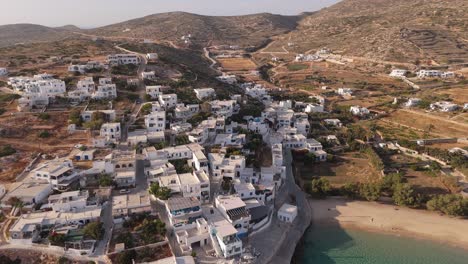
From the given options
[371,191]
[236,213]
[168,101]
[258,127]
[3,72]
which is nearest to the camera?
[236,213]

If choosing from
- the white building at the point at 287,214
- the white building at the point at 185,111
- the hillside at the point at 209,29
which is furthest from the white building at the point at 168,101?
the hillside at the point at 209,29

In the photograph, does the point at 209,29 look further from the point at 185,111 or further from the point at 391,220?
the point at 391,220

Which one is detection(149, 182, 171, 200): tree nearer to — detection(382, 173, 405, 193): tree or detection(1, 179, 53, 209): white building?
detection(1, 179, 53, 209): white building

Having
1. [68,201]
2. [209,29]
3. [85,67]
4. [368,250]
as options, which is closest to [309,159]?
[368,250]

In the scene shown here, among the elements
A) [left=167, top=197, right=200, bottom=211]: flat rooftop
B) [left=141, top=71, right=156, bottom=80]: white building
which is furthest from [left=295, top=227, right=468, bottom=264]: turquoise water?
[left=141, top=71, right=156, bottom=80]: white building

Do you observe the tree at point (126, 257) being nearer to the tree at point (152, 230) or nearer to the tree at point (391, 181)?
the tree at point (152, 230)

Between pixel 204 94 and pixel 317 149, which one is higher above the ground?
pixel 204 94
